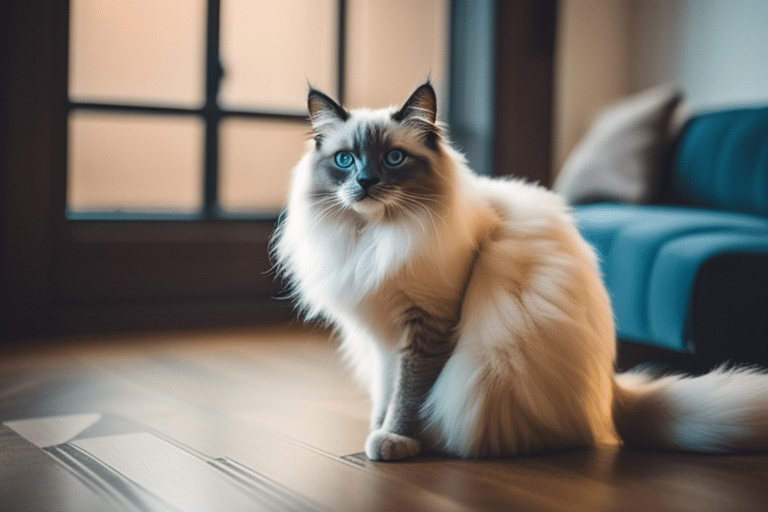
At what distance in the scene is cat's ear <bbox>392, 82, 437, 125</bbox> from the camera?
138cm

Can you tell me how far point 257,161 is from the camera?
3.18 m

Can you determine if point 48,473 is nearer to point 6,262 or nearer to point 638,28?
point 6,262

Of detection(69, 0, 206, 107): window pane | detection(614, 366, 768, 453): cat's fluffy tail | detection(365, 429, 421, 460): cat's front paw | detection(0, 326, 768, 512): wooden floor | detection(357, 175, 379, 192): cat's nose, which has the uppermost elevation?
detection(69, 0, 206, 107): window pane

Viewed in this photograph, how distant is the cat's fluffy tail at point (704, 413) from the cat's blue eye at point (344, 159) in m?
0.69

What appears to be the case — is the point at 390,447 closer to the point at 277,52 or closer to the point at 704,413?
the point at 704,413

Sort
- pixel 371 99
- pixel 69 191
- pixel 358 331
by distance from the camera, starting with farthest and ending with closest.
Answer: pixel 371 99 < pixel 69 191 < pixel 358 331

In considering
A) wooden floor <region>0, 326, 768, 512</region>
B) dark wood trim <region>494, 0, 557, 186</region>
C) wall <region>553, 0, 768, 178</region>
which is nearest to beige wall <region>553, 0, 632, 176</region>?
wall <region>553, 0, 768, 178</region>

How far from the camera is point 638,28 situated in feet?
12.4

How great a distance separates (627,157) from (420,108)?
5.31ft

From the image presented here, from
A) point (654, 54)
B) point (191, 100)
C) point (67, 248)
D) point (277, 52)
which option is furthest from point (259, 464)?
point (654, 54)

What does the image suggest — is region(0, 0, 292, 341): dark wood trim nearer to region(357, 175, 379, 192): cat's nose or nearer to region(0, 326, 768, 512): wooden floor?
region(0, 326, 768, 512): wooden floor

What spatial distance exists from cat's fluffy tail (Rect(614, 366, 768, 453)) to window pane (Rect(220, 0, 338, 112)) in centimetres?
216

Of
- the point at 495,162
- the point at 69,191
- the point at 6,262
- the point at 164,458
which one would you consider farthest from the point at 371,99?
the point at 164,458

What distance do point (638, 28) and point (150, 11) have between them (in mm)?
2452
